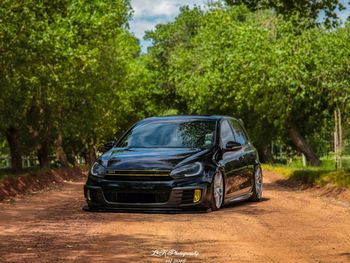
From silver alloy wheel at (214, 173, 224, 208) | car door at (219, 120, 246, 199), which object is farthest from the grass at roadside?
silver alloy wheel at (214, 173, 224, 208)

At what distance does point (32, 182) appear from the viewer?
24.1 m

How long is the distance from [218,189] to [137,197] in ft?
5.17

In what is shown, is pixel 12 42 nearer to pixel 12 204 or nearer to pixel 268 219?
pixel 12 204

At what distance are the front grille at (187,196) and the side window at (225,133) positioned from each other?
1915 mm

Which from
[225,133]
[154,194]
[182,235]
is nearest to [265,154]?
[225,133]

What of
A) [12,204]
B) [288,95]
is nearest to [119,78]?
[288,95]

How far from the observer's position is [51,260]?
25.3ft

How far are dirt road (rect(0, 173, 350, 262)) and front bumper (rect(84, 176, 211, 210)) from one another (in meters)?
0.22

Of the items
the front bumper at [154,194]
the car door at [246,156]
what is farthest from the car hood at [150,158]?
the car door at [246,156]

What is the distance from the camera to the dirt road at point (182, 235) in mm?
8008

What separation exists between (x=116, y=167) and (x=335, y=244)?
173 inches

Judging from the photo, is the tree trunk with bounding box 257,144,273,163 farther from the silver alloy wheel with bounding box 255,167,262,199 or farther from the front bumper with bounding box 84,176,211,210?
the front bumper with bounding box 84,176,211,210

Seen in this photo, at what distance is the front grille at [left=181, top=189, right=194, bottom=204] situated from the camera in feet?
39.4

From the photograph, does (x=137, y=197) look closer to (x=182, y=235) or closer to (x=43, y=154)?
(x=182, y=235)
